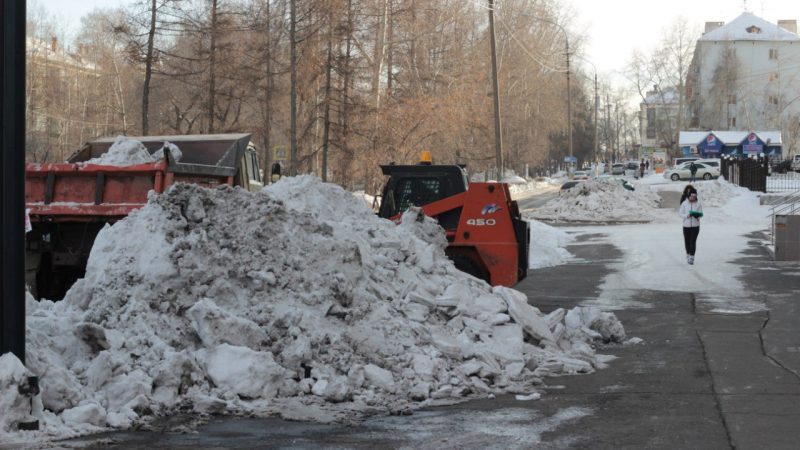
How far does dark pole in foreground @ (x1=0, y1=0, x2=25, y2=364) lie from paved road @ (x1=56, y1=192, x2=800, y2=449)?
1002 mm

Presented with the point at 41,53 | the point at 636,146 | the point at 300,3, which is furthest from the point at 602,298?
the point at 636,146

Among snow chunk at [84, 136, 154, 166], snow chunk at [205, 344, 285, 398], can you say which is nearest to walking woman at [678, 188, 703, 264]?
snow chunk at [84, 136, 154, 166]

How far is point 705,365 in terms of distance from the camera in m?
10.2

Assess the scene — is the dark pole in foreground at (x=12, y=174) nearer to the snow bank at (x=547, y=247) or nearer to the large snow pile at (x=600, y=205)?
the snow bank at (x=547, y=247)

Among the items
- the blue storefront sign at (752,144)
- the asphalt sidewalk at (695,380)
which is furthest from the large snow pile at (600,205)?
the blue storefront sign at (752,144)

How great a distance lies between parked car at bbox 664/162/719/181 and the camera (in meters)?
71.1

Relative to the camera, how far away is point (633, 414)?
793cm

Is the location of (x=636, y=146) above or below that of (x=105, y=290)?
above

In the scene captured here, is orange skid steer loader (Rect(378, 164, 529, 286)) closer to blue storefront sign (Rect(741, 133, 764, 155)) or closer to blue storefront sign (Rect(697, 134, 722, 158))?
blue storefront sign (Rect(741, 133, 764, 155))

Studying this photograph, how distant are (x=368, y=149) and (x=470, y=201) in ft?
85.2

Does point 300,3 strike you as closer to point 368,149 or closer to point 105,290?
point 368,149

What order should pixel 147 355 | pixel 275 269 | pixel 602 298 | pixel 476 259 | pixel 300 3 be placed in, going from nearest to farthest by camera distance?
pixel 147 355 < pixel 275 269 < pixel 476 259 < pixel 602 298 < pixel 300 3

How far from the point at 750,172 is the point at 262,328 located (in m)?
47.7

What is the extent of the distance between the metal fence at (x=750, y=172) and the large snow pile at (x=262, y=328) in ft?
139
